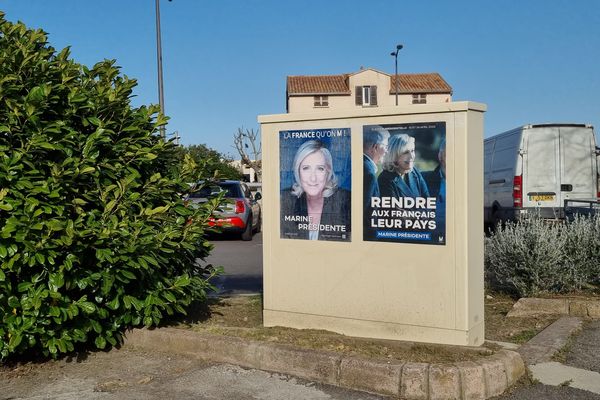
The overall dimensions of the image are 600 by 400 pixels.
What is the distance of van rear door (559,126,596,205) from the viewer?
50.7 ft

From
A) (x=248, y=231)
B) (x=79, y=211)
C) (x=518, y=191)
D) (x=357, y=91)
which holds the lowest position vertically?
(x=248, y=231)

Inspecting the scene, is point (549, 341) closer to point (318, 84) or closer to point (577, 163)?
point (577, 163)

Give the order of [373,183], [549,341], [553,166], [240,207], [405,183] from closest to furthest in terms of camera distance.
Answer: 1. [405,183]
2. [373,183]
3. [549,341]
4. [553,166]
5. [240,207]

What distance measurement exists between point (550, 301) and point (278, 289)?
301 cm

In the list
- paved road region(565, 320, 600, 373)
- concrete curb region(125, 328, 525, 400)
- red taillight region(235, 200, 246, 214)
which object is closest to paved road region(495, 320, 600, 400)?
paved road region(565, 320, 600, 373)

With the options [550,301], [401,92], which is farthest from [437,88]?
[550,301]

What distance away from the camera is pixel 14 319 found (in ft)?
15.6

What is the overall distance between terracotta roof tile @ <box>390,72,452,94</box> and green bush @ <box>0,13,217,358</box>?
62.2 m

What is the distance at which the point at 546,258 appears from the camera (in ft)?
23.2

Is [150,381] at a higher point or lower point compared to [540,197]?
lower

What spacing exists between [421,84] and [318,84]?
11.3 m

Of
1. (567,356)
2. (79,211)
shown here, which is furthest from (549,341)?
(79,211)

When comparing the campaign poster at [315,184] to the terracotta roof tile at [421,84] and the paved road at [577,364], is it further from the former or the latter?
the terracotta roof tile at [421,84]

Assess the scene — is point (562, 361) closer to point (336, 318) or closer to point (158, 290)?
point (336, 318)
